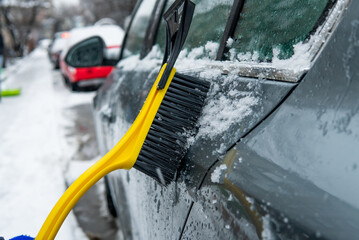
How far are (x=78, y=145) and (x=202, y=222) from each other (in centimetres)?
473

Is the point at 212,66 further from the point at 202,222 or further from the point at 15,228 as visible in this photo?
the point at 15,228

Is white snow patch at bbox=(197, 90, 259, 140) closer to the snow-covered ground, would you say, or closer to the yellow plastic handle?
the yellow plastic handle

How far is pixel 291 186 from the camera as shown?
729mm

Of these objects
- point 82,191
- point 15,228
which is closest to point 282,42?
point 82,191

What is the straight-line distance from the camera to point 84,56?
3.08 metres

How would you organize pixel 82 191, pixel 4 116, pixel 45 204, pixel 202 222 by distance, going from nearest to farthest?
pixel 202 222 < pixel 82 191 < pixel 45 204 < pixel 4 116

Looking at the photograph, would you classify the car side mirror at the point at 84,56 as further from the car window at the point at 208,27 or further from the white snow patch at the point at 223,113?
the white snow patch at the point at 223,113

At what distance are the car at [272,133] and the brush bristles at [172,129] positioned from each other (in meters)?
0.04

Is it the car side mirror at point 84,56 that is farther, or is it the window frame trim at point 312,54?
the car side mirror at point 84,56

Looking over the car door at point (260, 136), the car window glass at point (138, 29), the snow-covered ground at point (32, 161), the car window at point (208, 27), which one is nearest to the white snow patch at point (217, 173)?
the car door at point (260, 136)

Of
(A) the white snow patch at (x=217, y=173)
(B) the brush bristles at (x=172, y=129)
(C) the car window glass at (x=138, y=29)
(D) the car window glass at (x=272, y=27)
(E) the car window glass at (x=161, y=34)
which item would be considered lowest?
(C) the car window glass at (x=138, y=29)

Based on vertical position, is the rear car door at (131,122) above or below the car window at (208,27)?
below

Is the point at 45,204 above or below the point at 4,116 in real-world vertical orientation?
above

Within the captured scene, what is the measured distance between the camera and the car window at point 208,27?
4.47ft
